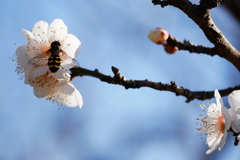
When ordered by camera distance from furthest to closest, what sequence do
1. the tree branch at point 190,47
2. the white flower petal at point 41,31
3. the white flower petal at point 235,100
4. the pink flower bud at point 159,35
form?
the pink flower bud at point 159,35
the tree branch at point 190,47
the white flower petal at point 41,31
the white flower petal at point 235,100

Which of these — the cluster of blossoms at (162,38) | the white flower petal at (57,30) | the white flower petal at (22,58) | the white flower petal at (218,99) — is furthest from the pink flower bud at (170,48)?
the white flower petal at (22,58)

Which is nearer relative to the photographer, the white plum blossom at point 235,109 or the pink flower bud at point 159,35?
the white plum blossom at point 235,109

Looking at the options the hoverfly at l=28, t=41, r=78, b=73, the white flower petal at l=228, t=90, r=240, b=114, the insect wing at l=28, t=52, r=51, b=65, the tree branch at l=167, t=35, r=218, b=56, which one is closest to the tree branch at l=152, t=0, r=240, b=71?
the white flower petal at l=228, t=90, r=240, b=114

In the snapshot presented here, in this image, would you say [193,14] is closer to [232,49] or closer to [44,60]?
[232,49]

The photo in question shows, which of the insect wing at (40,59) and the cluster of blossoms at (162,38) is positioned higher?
the cluster of blossoms at (162,38)

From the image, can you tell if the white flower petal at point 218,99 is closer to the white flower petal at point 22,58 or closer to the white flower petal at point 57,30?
the white flower petal at point 57,30

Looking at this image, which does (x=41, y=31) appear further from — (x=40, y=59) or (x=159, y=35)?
(x=159, y=35)

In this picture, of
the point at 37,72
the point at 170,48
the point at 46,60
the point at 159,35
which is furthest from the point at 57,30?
the point at 170,48

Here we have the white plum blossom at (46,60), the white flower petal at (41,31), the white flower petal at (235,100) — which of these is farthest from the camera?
the white flower petal at (41,31)

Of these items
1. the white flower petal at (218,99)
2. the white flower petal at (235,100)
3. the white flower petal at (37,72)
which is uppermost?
the white flower petal at (37,72)
